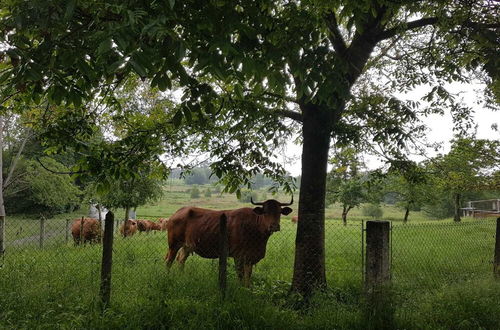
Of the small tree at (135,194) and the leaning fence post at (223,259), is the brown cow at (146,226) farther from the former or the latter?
the leaning fence post at (223,259)

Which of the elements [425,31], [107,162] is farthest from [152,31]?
[425,31]

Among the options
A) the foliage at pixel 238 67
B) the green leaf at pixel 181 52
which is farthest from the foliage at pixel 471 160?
the green leaf at pixel 181 52

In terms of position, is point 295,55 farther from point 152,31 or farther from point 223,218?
point 223,218

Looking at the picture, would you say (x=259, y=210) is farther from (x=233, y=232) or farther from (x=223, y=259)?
(x=223, y=259)

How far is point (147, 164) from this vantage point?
7273 millimetres

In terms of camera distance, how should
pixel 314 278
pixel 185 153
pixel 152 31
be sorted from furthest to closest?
pixel 185 153
pixel 314 278
pixel 152 31

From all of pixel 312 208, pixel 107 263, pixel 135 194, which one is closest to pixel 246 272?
pixel 312 208

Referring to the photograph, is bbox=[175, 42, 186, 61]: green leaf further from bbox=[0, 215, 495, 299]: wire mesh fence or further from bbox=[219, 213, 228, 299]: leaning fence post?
bbox=[0, 215, 495, 299]: wire mesh fence

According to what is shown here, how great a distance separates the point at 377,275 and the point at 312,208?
6.02ft

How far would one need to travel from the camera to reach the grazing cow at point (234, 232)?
7.43 metres

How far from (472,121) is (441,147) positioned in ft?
2.79

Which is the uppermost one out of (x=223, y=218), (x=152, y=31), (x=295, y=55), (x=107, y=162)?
(x=295, y=55)

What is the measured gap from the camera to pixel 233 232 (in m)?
8.01

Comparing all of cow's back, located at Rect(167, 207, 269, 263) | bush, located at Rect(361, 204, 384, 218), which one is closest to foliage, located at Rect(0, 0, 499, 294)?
cow's back, located at Rect(167, 207, 269, 263)
